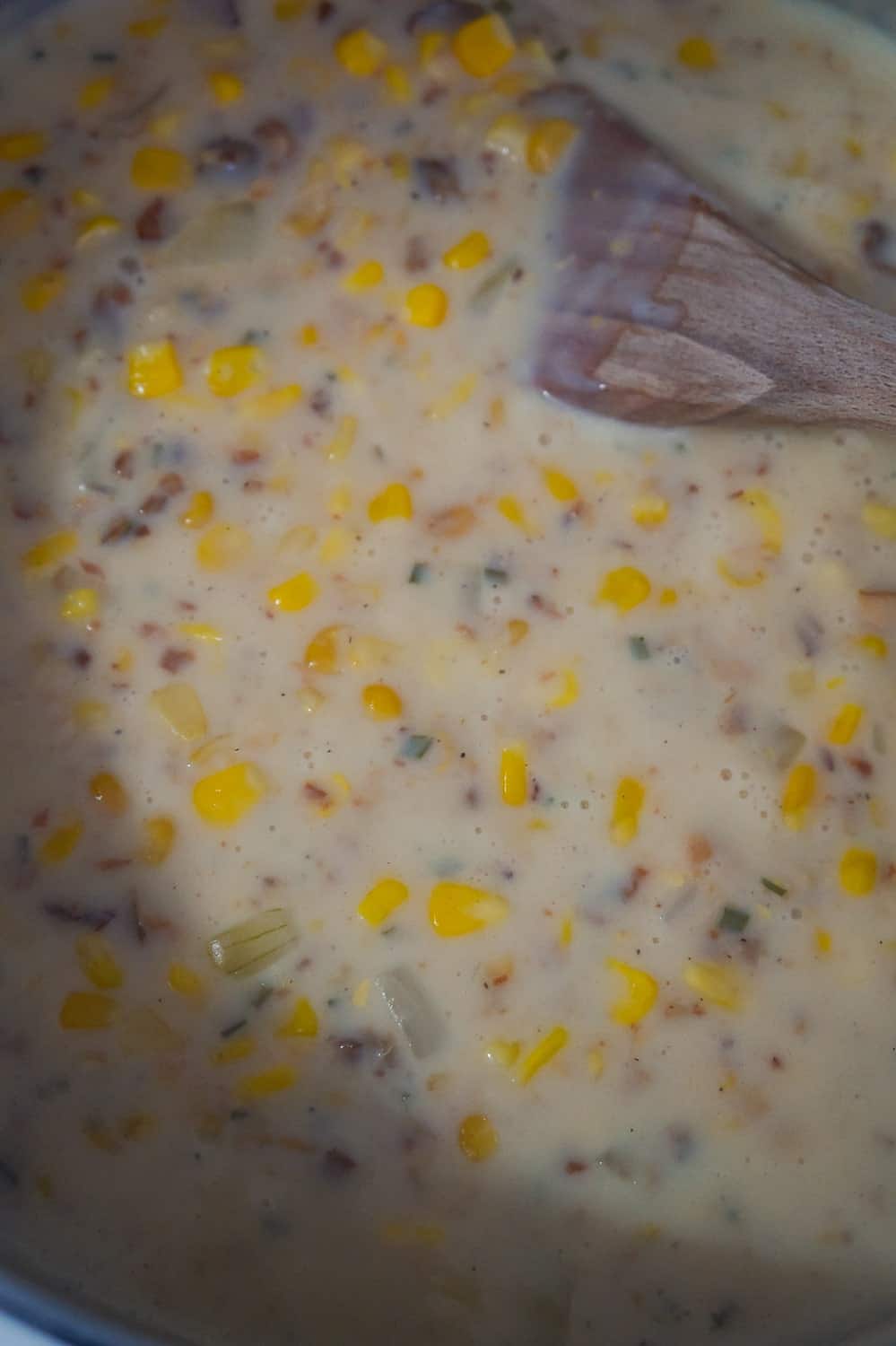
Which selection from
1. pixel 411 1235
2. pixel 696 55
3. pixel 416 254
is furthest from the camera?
pixel 696 55

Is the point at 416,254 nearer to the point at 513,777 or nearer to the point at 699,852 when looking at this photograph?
the point at 513,777

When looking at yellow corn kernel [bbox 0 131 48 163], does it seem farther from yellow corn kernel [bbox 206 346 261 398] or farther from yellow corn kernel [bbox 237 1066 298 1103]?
yellow corn kernel [bbox 237 1066 298 1103]

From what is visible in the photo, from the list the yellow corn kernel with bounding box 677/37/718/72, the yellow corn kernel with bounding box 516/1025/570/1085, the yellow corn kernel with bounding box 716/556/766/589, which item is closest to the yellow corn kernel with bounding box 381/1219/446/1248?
the yellow corn kernel with bounding box 516/1025/570/1085

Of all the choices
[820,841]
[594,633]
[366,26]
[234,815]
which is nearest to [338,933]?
[234,815]

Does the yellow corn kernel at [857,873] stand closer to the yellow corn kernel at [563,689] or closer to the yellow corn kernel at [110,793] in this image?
the yellow corn kernel at [563,689]

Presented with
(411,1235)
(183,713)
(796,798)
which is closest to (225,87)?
(183,713)

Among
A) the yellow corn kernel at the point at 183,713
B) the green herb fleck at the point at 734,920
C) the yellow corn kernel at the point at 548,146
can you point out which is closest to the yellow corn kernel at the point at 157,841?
the yellow corn kernel at the point at 183,713

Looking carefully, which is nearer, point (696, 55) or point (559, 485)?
point (559, 485)

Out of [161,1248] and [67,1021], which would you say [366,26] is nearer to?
[67,1021]
